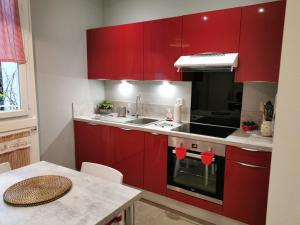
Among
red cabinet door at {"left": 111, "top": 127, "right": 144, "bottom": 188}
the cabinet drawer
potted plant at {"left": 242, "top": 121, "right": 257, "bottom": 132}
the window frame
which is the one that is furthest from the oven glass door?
the window frame

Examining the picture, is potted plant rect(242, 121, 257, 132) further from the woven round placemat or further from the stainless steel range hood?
the woven round placemat

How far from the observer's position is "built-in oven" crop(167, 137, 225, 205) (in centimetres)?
211

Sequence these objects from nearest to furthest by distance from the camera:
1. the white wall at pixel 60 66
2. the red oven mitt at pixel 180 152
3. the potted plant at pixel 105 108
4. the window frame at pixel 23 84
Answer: the red oven mitt at pixel 180 152, the window frame at pixel 23 84, the white wall at pixel 60 66, the potted plant at pixel 105 108

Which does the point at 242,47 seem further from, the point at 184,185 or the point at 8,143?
the point at 8,143

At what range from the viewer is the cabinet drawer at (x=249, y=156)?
1.85 m

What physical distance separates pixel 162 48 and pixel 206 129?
1044 mm

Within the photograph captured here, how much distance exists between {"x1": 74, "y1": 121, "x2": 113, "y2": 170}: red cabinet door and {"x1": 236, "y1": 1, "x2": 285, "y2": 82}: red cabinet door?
68.7 inches

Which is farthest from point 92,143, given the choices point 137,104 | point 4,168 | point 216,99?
point 216,99

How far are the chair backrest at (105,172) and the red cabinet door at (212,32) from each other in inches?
58.1

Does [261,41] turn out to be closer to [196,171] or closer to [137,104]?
[196,171]

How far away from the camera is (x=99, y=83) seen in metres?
3.48

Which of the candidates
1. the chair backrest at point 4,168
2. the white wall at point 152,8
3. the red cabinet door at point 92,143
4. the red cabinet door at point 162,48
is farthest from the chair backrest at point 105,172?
the white wall at point 152,8

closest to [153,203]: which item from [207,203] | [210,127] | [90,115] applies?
[207,203]

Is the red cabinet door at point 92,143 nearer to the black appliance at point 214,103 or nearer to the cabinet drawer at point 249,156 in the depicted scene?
the black appliance at point 214,103
